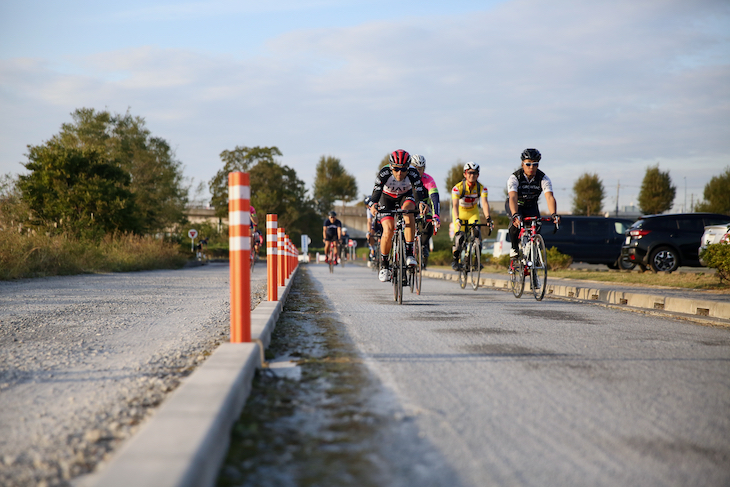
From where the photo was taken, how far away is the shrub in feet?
33.2

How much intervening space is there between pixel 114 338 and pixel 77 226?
24.6 meters

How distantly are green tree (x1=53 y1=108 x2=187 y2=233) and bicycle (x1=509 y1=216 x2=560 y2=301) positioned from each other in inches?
1711

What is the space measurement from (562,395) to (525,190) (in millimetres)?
6409

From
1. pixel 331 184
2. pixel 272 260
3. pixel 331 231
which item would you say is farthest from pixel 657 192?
pixel 272 260

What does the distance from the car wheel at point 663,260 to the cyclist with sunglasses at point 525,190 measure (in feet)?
25.6

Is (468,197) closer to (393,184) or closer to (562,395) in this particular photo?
(393,184)

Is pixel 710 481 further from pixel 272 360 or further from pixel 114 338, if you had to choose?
pixel 114 338

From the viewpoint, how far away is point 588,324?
6078mm

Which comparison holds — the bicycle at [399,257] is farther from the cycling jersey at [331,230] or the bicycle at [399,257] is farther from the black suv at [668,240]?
the cycling jersey at [331,230]

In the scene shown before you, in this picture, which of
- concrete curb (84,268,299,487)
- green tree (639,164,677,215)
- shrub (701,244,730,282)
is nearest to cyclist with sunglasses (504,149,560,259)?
shrub (701,244,730,282)

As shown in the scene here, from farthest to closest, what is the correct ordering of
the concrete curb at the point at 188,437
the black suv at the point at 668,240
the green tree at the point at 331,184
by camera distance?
the green tree at the point at 331,184 → the black suv at the point at 668,240 → the concrete curb at the point at 188,437

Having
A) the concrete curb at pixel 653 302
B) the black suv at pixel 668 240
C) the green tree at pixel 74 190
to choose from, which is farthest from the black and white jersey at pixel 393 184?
the green tree at pixel 74 190

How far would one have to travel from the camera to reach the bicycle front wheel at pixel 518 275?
9.25 metres

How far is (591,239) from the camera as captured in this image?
68.5 ft
